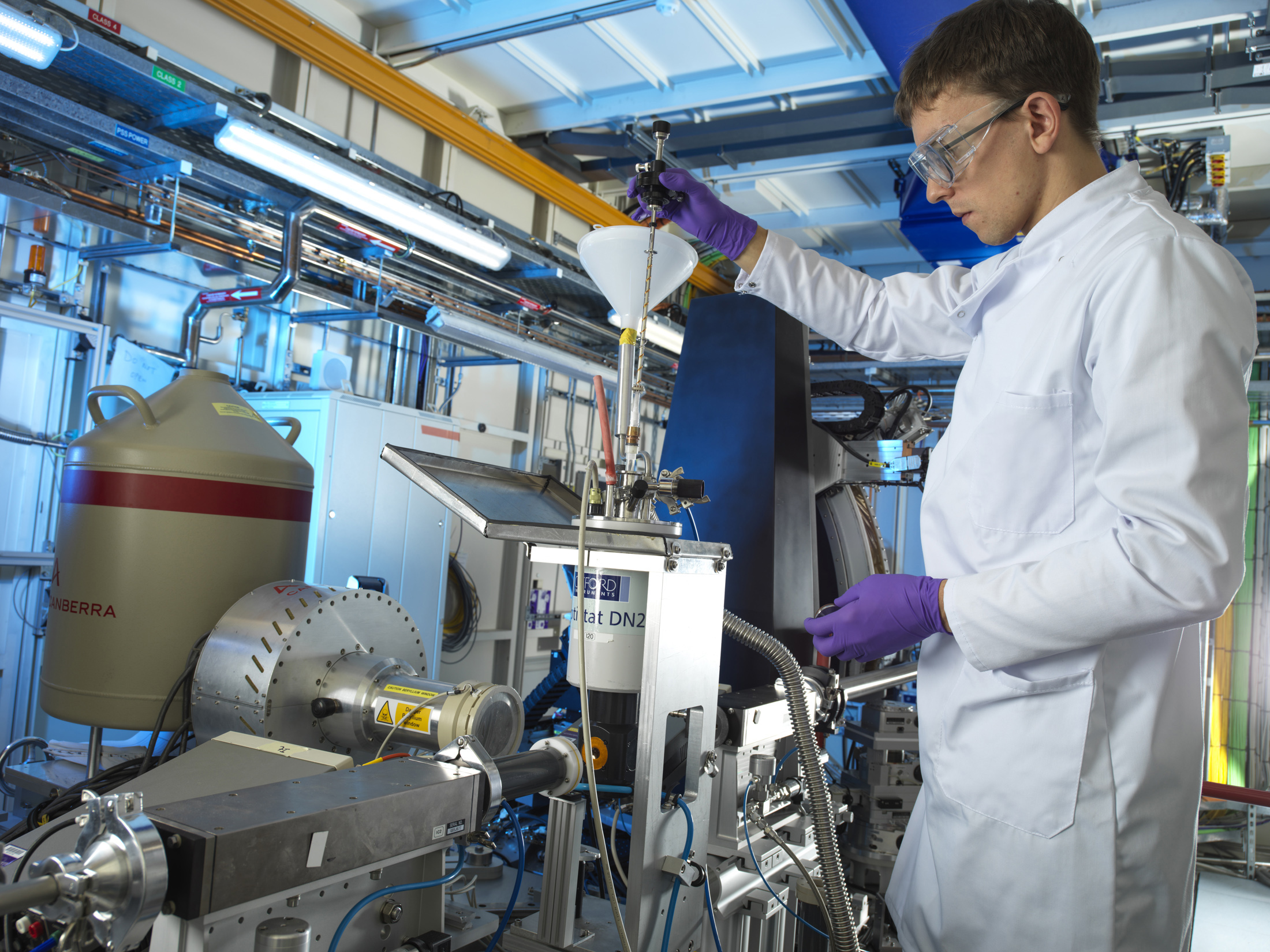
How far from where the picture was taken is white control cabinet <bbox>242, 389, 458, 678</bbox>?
3.47 m

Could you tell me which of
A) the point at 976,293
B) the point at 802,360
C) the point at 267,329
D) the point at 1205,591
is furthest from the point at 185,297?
the point at 1205,591

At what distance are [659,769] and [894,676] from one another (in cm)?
118

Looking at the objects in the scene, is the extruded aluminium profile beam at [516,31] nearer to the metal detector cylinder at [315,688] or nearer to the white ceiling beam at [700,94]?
the white ceiling beam at [700,94]

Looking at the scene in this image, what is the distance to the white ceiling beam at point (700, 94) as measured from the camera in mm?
3561

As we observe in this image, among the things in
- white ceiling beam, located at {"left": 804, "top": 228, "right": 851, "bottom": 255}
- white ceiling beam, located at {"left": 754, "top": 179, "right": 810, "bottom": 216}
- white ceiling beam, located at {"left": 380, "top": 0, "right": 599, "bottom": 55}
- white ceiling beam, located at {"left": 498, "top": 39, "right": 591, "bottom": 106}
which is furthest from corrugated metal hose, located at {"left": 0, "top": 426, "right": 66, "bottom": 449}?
white ceiling beam, located at {"left": 804, "top": 228, "right": 851, "bottom": 255}

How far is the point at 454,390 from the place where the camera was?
5031mm

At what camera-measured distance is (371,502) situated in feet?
12.1

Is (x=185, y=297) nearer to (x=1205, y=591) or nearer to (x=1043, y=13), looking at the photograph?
(x=1043, y=13)

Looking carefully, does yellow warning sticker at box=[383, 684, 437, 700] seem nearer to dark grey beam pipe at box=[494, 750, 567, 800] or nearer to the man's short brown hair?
dark grey beam pipe at box=[494, 750, 567, 800]

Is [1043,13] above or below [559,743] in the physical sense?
above

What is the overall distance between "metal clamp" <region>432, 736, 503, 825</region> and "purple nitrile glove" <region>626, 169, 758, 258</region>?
95 centimetres

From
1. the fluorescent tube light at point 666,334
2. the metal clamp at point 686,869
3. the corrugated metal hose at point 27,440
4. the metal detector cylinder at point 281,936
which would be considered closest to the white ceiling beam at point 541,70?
the fluorescent tube light at point 666,334

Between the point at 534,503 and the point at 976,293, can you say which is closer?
the point at 976,293

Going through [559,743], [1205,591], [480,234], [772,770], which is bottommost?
[772,770]
